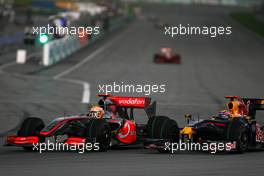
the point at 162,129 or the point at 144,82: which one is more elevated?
the point at 144,82

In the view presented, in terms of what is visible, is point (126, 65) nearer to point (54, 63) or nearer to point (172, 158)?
point (54, 63)

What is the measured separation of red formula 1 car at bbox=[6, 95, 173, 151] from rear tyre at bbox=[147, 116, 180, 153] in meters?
0.03

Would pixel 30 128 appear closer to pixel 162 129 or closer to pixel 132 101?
pixel 132 101

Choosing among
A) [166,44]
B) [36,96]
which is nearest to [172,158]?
[36,96]

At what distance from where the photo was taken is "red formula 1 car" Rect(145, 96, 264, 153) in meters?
18.2

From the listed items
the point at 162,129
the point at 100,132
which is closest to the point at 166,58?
the point at 162,129

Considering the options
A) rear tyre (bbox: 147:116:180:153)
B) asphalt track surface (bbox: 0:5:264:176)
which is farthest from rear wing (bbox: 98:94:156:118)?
rear tyre (bbox: 147:116:180:153)

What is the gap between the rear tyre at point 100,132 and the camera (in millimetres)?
17984

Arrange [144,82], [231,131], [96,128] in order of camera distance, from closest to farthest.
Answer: [96,128], [231,131], [144,82]

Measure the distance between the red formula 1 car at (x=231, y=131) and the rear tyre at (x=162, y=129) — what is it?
4 centimetres

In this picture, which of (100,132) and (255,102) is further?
(255,102)

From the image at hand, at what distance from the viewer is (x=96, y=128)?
18016 mm

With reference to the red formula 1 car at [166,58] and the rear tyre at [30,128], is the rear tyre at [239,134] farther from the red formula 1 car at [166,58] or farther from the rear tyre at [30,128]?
the red formula 1 car at [166,58]

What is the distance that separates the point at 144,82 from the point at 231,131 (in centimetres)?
2647
